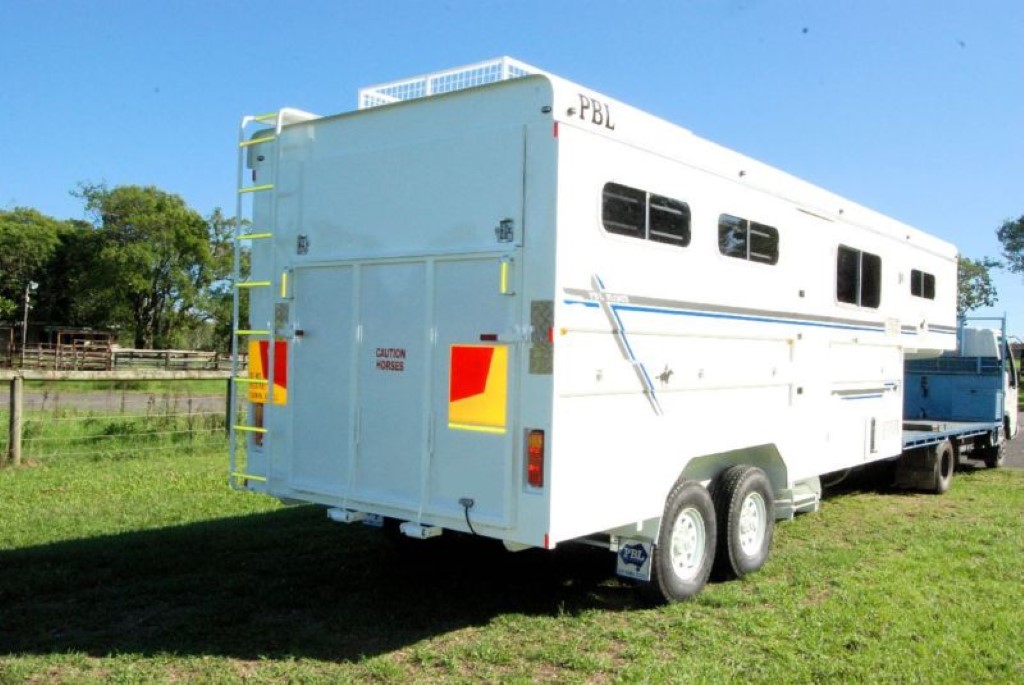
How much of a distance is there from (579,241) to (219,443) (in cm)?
951

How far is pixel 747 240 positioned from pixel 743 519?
2109mm

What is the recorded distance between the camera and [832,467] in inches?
320

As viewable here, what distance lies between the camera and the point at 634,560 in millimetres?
5648

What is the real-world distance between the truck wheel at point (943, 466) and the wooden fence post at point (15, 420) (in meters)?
11.1

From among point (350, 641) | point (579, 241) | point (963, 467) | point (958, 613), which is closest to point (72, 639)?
point (350, 641)

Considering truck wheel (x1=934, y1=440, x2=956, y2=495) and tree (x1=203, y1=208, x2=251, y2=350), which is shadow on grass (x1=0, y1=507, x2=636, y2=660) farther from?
tree (x1=203, y1=208, x2=251, y2=350)

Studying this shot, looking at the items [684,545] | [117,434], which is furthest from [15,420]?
[684,545]

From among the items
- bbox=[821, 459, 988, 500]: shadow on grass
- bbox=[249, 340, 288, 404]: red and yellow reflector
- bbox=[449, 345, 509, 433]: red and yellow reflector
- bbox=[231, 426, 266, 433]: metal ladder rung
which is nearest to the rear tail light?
bbox=[449, 345, 509, 433]: red and yellow reflector

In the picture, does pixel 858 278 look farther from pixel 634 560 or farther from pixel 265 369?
pixel 265 369

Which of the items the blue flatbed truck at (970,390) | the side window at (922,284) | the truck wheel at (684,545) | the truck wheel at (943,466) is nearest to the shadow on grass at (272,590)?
the truck wheel at (684,545)

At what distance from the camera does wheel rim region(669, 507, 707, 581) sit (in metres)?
5.97

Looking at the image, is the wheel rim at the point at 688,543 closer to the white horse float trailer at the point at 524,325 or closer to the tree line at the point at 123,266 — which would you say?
the white horse float trailer at the point at 524,325

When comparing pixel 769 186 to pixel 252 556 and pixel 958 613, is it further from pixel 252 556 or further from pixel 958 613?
pixel 252 556

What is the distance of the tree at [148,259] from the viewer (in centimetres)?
5031
